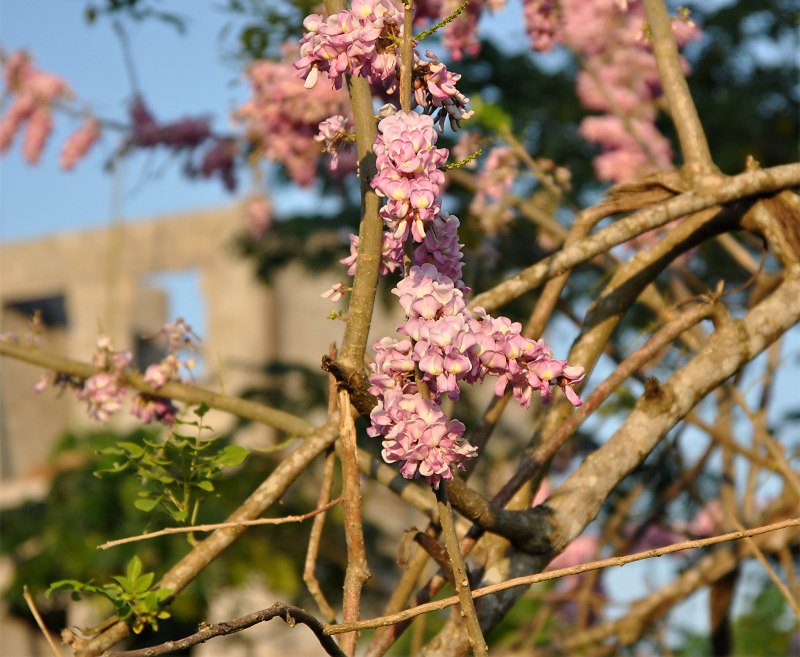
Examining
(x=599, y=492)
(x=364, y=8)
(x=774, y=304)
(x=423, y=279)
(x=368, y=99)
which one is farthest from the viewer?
(x=774, y=304)

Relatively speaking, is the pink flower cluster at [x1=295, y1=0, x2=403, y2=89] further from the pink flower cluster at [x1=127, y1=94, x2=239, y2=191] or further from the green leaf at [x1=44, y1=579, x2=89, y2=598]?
the pink flower cluster at [x1=127, y1=94, x2=239, y2=191]

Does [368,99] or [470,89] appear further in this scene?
[470,89]

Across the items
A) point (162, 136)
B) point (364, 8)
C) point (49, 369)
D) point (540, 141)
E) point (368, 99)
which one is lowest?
point (49, 369)

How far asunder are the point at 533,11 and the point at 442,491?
2416 millimetres

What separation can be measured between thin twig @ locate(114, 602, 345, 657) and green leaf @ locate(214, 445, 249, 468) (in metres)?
0.58

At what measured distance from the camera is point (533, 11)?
11.1ft

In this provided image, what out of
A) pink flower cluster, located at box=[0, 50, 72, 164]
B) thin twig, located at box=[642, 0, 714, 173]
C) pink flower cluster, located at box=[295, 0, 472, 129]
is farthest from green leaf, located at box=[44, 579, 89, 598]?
pink flower cluster, located at box=[0, 50, 72, 164]

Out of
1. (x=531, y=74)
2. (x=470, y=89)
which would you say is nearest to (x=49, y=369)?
(x=470, y=89)

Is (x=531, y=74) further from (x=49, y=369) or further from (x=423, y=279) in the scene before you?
(x=423, y=279)

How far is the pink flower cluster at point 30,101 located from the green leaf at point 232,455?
3963mm

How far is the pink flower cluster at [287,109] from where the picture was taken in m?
4.05

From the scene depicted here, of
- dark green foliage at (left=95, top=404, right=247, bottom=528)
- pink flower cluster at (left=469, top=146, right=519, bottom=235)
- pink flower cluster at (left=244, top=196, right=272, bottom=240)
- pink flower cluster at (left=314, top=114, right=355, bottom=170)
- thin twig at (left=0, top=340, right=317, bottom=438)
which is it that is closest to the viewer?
pink flower cluster at (left=314, top=114, right=355, bottom=170)

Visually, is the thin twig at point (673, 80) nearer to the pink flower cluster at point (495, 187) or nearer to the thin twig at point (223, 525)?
the pink flower cluster at point (495, 187)

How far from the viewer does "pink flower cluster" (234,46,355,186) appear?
405cm
